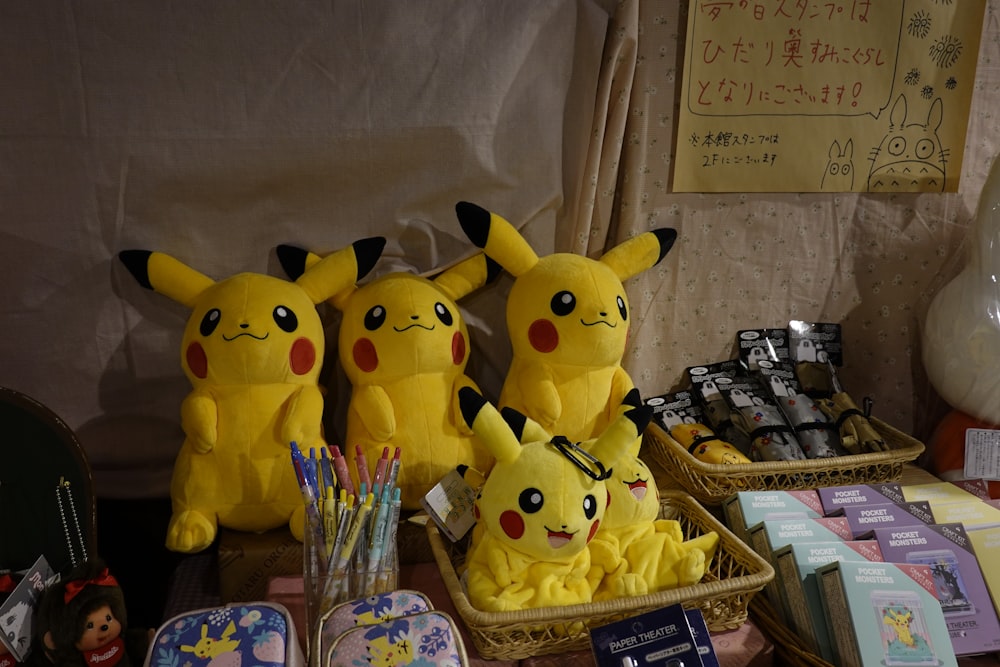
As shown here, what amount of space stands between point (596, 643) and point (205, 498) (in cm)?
71

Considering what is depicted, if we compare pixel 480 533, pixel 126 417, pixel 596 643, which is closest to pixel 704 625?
pixel 596 643

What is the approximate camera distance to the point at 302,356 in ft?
4.10

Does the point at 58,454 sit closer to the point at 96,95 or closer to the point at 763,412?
the point at 96,95

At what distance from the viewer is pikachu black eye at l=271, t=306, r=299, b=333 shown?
122 centimetres

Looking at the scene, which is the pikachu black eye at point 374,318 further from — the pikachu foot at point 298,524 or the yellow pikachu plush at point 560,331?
the pikachu foot at point 298,524

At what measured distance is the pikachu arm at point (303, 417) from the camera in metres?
1.22

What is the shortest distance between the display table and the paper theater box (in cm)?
2

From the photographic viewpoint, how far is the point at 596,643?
3.24 feet

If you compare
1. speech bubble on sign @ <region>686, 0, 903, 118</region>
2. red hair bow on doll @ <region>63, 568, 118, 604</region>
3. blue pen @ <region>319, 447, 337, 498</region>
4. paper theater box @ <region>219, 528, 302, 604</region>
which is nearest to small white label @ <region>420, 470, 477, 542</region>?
blue pen @ <region>319, 447, 337, 498</region>

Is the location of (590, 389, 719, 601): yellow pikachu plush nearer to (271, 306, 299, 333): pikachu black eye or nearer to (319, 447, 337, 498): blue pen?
(319, 447, 337, 498): blue pen

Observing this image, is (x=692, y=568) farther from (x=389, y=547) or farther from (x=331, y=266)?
(x=331, y=266)

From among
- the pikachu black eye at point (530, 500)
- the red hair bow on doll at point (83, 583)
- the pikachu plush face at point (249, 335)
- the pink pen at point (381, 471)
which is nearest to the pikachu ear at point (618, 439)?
the pikachu black eye at point (530, 500)

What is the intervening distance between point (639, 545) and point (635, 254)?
0.57 m

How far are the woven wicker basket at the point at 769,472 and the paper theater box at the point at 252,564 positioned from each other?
73 centimetres
